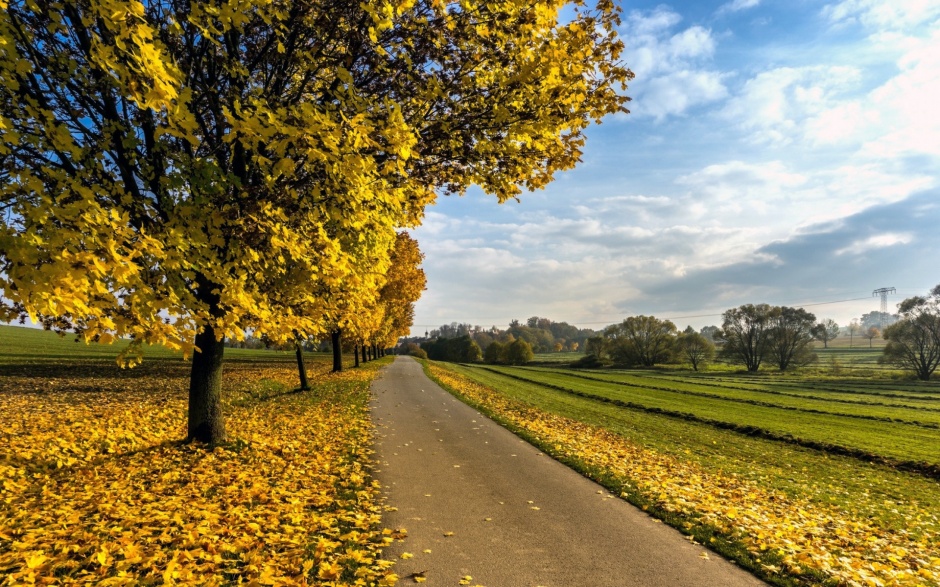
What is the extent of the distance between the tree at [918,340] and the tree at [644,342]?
36265 mm

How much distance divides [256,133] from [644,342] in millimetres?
101857

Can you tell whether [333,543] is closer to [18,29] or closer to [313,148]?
[313,148]

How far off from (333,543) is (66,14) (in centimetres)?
773

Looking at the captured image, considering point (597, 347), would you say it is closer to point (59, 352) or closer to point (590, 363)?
point (590, 363)

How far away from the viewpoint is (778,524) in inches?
276

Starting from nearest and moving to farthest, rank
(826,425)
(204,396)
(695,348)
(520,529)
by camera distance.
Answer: (520,529) → (204,396) → (826,425) → (695,348)

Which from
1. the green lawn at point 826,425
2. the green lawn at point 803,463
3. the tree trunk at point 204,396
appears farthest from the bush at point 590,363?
the tree trunk at point 204,396

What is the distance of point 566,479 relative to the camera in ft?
28.3

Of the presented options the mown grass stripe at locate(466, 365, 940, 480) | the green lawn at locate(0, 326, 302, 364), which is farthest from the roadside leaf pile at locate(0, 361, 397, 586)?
the mown grass stripe at locate(466, 365, 940, 480)

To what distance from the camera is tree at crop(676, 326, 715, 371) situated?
90.4m

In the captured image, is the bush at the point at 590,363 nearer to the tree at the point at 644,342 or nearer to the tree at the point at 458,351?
the tree at the point at 644,342

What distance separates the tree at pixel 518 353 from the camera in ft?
339

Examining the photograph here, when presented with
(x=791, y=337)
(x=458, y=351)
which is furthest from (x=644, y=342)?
(x=458, y=351)

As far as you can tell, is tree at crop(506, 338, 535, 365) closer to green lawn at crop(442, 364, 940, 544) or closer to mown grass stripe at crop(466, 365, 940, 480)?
mown grass stripe at crop(466, 365, 940, 480)
